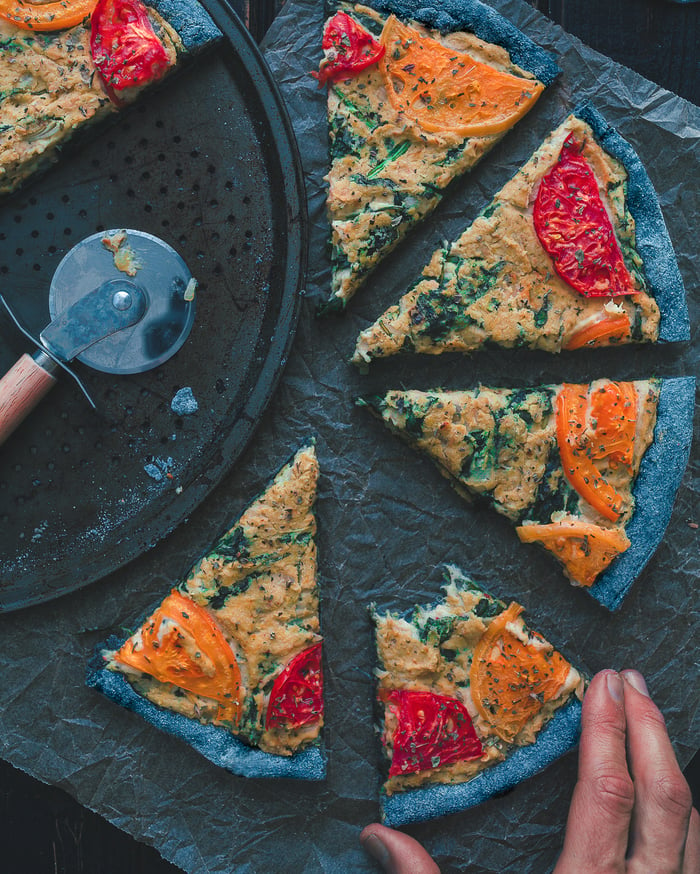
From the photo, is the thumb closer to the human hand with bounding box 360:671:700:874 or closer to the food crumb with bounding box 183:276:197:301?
the human hand with bounding box 360:671:700:874

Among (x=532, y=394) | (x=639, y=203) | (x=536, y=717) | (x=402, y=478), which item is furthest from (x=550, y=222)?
(x=536, y=717)

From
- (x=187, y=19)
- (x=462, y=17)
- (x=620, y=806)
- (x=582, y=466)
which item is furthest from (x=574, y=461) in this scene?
(x=187, y=19)

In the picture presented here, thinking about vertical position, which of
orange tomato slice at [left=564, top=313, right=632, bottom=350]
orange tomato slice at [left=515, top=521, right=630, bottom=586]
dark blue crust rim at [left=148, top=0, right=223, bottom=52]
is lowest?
orange tomato slice at [left=515, top=521, right=630, bottom=586]

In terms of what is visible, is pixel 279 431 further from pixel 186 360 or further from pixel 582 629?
pixel 582 629

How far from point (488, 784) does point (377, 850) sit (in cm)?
59

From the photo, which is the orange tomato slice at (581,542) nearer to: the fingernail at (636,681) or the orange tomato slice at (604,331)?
the fingernail at (636,681)

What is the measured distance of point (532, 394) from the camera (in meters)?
3.42

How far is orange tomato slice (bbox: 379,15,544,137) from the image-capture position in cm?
333

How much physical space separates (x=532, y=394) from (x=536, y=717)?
1.51m

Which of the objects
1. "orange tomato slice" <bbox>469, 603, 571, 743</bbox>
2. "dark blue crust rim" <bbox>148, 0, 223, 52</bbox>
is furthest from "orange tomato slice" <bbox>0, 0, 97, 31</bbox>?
"orange tomato slice" <bbox>469, 603, 571, 743</bbox>

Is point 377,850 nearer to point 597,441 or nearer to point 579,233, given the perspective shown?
point 597,441

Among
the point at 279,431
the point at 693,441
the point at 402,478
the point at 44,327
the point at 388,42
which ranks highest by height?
the point at 388,42

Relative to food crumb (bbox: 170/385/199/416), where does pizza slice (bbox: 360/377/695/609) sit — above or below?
below

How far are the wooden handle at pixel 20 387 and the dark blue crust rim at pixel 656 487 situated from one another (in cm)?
274
